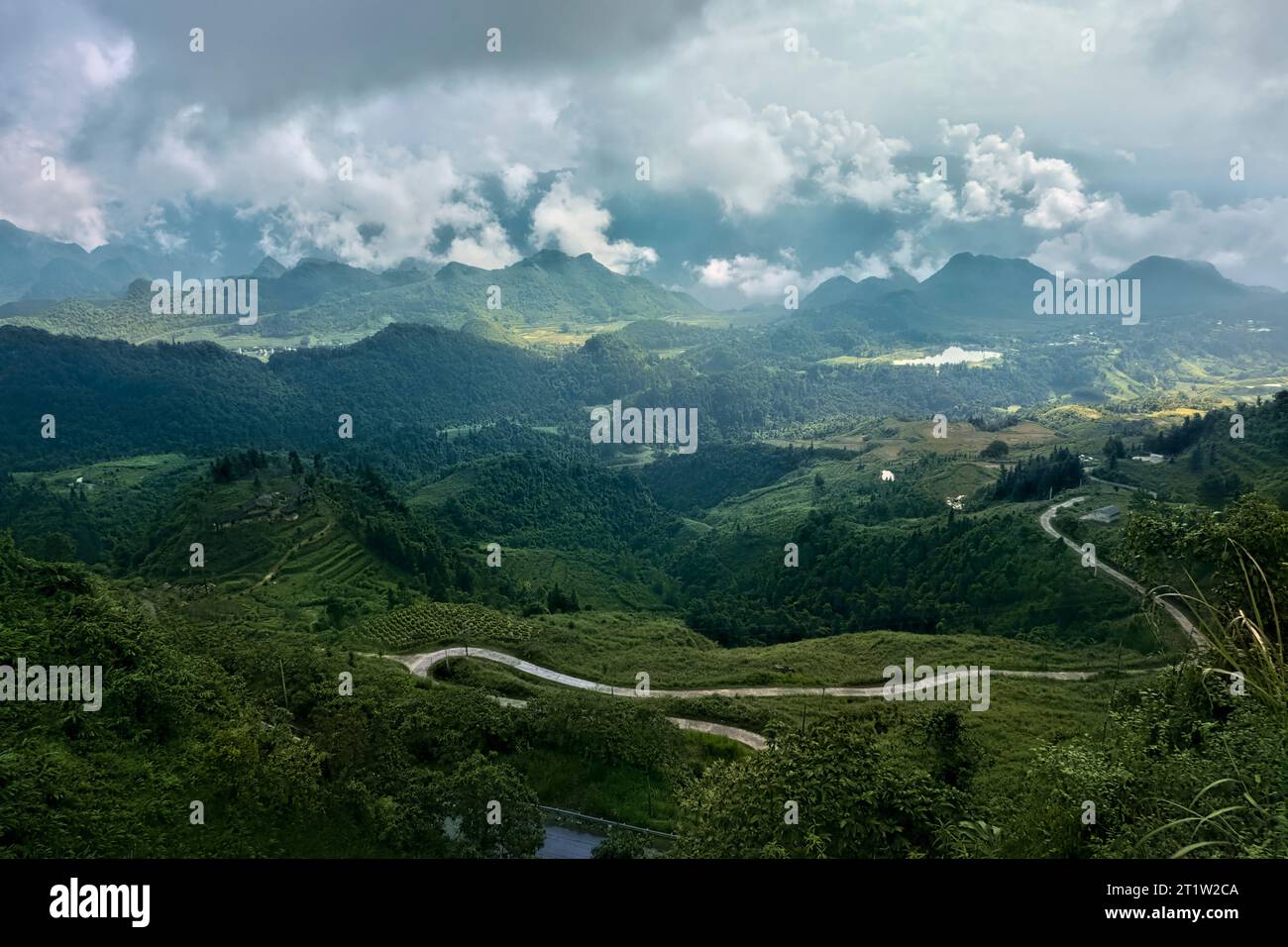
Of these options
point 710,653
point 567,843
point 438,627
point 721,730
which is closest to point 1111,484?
point 710,653

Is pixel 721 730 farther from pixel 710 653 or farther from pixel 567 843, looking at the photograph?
pixel 710 653

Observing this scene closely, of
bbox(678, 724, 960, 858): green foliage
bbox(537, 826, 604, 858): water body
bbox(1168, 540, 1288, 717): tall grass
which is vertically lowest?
bbox(537, 826, 604, 858): water body

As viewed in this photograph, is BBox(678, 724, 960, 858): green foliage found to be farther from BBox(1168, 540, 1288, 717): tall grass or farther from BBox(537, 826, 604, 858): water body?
BBox(1168, 540, 1288, 717): tall grass

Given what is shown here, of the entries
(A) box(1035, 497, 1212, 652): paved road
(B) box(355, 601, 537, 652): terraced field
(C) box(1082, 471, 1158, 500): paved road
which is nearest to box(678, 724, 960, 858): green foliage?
(A) box(1035, 497, 1212, 652): paved road

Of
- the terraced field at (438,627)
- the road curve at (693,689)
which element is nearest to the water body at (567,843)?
the road curve at (693,689)

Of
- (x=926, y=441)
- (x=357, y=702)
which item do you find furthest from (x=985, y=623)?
(x=926, y=441)

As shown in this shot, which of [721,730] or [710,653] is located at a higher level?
[721,730]

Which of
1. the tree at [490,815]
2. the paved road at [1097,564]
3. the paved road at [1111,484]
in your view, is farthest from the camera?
the paved road at [1111,484]

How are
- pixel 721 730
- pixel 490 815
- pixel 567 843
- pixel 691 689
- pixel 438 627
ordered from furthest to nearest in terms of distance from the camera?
pixel 438 627
pixel 691 689
pixel 721 730
pixel 567 843
pixel 490 815

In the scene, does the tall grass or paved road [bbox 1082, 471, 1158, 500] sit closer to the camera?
the tall grass

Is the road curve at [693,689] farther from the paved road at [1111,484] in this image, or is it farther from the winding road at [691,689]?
the paved road at [1111,484]
